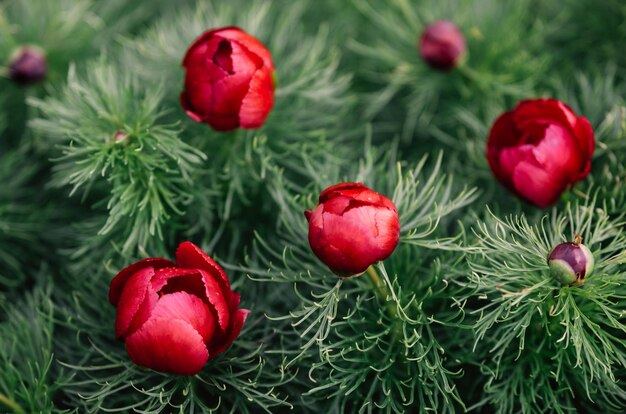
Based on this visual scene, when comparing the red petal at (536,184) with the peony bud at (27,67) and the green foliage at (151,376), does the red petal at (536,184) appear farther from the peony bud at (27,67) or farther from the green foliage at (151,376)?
the peony bud at (27,67)

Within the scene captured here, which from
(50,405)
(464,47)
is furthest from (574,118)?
(50,405)

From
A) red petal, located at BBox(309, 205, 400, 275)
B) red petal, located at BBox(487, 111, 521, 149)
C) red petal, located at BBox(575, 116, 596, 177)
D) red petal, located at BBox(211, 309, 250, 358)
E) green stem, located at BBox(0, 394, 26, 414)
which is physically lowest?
green stem, located at BBox(0, 394, 26, 414)

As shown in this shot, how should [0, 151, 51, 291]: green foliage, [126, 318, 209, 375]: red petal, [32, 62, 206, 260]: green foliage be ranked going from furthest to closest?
[0, 151, 51, 291]: green foliage → [32, 62, 206, 260]: green foliage → [126, 318, 209, 375]: red petal

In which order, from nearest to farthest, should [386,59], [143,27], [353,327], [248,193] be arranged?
[353,327] → [248,193] → [386,59] → [143,27]

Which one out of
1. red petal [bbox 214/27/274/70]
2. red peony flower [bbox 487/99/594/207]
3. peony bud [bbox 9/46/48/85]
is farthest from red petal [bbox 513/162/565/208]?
peony bud [bbox 9/46/48/85]

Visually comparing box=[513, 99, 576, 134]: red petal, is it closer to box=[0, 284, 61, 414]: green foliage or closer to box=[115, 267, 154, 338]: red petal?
box=[115, 267, 154, 338]: red petal

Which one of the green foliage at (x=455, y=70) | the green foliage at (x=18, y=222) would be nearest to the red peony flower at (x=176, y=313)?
the green foliage at (x=18, y=222)

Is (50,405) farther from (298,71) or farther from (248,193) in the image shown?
(298,71)
